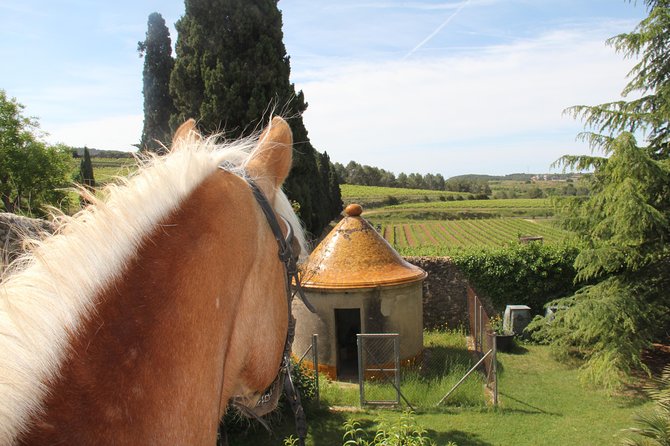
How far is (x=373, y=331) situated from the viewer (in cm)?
1011

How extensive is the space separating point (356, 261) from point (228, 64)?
845 cm

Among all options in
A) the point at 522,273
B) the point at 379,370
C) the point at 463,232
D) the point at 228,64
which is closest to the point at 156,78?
the point at 228,64

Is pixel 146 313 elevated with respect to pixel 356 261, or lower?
elevated

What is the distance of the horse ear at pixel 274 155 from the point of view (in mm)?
1415

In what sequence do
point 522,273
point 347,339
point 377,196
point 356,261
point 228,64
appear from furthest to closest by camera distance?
point 377,196 → point 522,273 → point 228,64 → point 347,339 → point 356,261

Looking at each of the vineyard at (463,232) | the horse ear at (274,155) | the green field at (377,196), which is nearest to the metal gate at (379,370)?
the horse ear at (274,155)

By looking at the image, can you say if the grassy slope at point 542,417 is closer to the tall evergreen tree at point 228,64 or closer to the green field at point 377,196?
the tall evergreen tree at point 228,64

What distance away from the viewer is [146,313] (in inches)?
37.6

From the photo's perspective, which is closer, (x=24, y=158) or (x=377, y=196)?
(x=24, y=158)

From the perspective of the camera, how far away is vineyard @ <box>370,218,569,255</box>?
41625 millimetres

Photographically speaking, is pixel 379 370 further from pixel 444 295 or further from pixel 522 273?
pixel 522 273

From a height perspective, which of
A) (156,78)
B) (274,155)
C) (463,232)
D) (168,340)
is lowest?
(463,232)

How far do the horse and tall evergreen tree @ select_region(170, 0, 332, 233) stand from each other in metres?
13.1

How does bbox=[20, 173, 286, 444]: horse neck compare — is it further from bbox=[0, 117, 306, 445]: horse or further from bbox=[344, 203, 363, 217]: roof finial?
bbox=[344, 203, 363, 217]: roof finial
